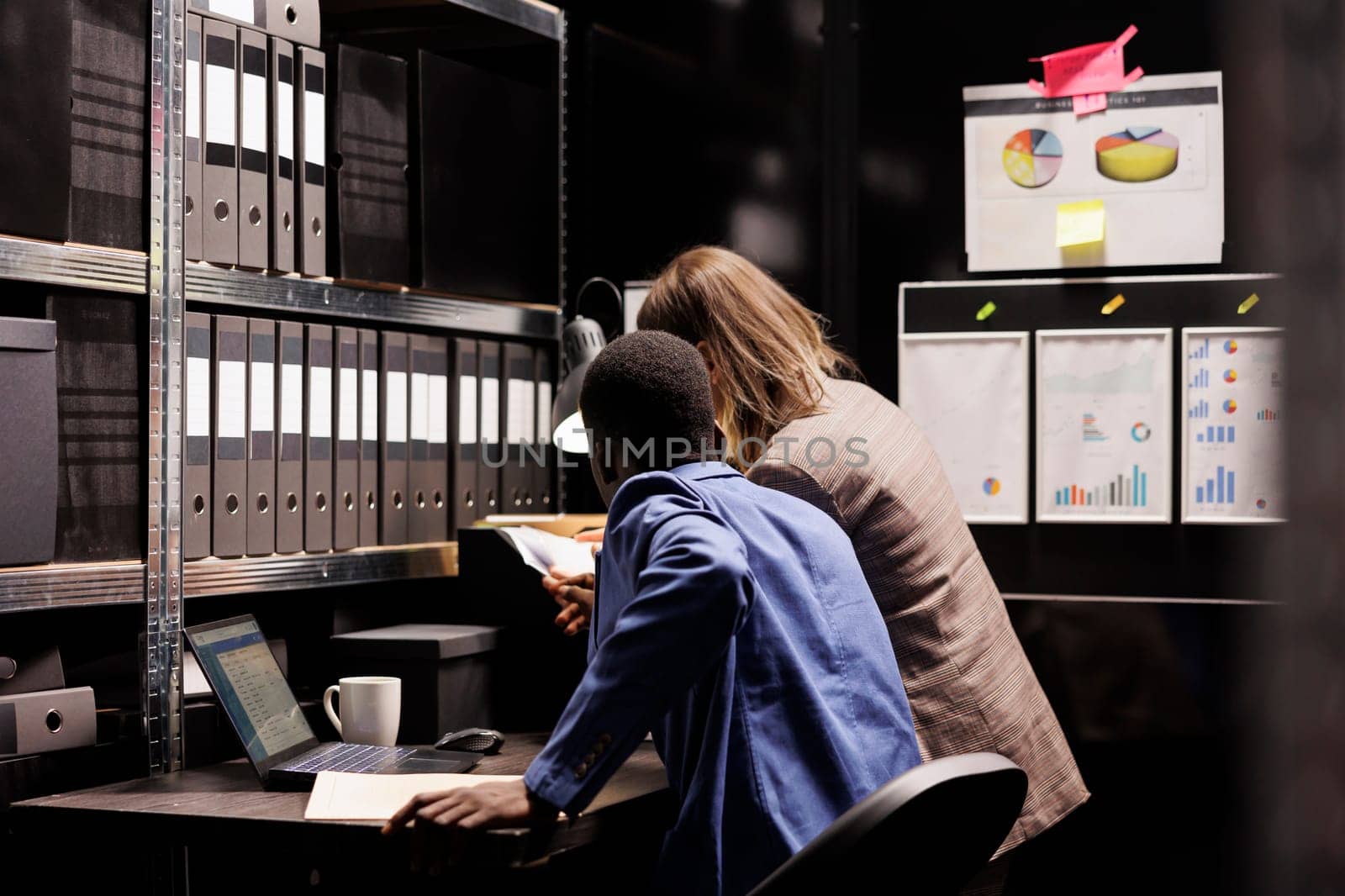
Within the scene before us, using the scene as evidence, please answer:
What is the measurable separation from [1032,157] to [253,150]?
1.44m

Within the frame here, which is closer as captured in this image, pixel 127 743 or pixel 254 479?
pixel 127 743

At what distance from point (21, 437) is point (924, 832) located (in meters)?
1.26

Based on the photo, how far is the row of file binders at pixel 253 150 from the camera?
6.15 ft

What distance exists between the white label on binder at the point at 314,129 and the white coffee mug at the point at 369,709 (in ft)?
2.84

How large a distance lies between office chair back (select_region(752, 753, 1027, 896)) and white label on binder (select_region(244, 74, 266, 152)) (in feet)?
4.71

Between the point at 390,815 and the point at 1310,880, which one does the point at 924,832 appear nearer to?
the point at 390,815

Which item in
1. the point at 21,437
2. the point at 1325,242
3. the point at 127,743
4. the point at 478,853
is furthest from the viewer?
the point at 127,743

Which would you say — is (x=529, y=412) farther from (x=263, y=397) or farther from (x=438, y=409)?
(x=263, y=397)

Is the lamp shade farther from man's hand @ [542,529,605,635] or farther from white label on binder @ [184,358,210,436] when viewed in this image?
white label on binder @ [184,358,210,436]

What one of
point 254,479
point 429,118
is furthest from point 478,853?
point 429,118

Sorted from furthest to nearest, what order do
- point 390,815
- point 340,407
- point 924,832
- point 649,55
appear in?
point 649,55 < point 340,407 < point 390,815 < point 924,832

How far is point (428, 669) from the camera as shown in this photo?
1920 mm

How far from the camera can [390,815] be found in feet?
4.48

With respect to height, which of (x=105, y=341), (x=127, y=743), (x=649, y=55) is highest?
(x=649, y=55)
